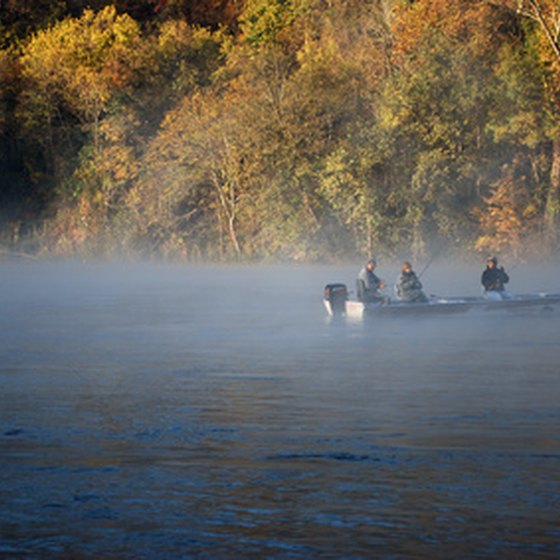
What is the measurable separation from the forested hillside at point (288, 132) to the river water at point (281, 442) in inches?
1055

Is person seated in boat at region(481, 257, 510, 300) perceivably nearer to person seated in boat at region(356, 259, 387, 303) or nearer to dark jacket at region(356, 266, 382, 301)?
person seated in boat at region(356, 259, 387, 303)

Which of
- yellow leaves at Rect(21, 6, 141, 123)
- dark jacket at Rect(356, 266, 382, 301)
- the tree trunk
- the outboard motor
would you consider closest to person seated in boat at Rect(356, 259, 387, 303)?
dark jacket at Rect(356, 266, 382, 301)

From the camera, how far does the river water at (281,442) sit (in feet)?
32.1

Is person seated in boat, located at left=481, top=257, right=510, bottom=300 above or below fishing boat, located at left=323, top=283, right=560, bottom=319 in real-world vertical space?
above

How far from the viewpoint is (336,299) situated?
1121 inches

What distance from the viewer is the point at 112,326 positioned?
2831 centimetres

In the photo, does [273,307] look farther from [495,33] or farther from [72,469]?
[495,33]

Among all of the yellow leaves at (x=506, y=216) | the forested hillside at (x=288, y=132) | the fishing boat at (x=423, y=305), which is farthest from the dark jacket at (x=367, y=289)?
the yellow leaves at (x=506, y=216)

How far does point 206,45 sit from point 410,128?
15056 millimetres

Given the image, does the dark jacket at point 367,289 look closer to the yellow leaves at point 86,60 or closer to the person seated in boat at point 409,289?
the person seated in boat at point 409,289

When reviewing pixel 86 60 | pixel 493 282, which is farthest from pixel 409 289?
pixel 86 60

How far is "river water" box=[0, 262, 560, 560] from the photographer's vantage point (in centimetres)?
978

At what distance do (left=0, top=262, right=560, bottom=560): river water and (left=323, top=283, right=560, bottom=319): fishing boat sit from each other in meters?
1.19

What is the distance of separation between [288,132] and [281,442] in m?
44.6
